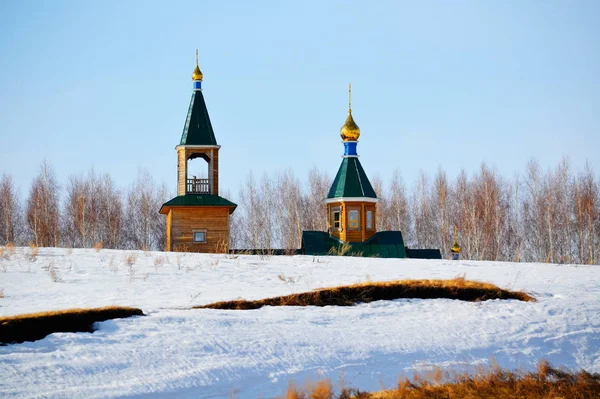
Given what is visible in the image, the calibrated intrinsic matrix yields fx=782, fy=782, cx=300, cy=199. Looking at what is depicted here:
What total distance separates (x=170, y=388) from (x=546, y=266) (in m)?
12.7

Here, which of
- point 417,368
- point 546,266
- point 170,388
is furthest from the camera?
point 546,266

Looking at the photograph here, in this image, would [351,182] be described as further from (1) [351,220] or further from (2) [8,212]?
(2) [8,212]

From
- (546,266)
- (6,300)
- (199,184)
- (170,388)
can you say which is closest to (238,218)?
(199,184)

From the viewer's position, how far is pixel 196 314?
1062cm

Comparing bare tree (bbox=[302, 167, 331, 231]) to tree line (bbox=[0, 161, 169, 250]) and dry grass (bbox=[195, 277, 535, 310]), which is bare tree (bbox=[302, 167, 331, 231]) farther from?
dry grass (bbox=[195, 277, 535, 310])

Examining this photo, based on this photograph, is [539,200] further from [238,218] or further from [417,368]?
[417,368]

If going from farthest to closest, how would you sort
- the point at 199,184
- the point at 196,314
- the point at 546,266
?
the point at 199,184
the point at 546,266
the point at 196,314

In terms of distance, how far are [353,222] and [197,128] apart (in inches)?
327

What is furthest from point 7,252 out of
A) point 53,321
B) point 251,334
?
point 251,334

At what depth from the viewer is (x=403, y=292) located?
13141 mm

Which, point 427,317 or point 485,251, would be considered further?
point 485,251

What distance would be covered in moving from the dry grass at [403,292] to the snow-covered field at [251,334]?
367mm

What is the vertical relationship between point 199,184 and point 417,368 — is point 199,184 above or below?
above

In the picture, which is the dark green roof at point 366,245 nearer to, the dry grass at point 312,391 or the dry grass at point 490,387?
the dry grass at point 490,387
